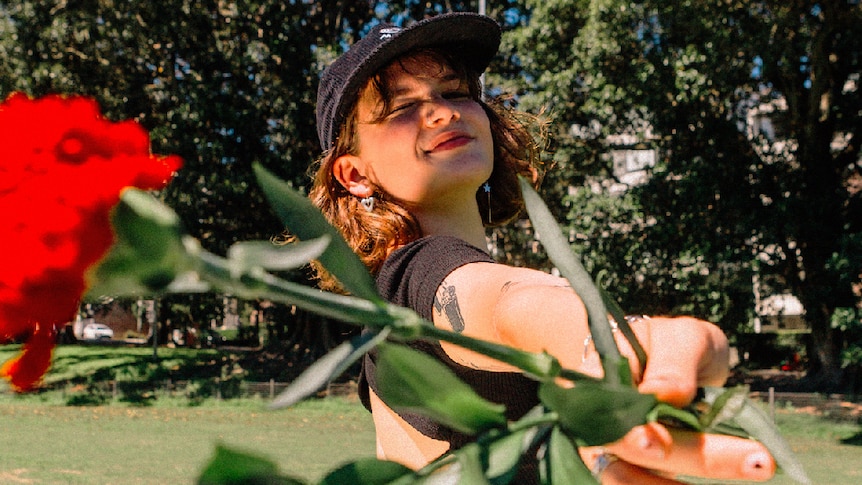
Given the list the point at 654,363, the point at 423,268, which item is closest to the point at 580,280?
the point at 654,363

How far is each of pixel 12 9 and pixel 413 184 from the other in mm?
14755

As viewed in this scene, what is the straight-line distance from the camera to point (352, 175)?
1.66 metres

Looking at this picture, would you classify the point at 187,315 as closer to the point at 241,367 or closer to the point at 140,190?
the point at 241,367

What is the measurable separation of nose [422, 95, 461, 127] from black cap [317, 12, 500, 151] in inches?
4.6

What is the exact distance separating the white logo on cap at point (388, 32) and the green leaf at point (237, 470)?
1124 mm

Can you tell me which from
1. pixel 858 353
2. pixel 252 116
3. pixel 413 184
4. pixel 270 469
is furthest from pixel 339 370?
pixel 252 116

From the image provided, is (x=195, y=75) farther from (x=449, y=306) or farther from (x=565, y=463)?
(x=565, y=463)

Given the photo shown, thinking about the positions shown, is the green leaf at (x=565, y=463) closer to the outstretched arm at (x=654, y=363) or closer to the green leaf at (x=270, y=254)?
the outstretched arm at (x=654, y=363)

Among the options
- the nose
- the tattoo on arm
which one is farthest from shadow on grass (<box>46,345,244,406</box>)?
the tattoo on arm

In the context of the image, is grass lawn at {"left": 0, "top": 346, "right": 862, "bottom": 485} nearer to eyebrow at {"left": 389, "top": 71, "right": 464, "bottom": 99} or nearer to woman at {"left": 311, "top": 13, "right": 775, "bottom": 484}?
woman at {"left": 311, "top": 13, "right": 775, "bottom": 484}

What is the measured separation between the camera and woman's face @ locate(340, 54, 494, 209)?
4.66ft

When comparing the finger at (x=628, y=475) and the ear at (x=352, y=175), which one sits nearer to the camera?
the finger at (x=628, y=475)

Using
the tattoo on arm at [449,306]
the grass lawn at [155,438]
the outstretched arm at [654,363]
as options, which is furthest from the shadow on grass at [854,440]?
Answer: the outstretched arm at [654,363]

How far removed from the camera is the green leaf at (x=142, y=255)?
39 cm
